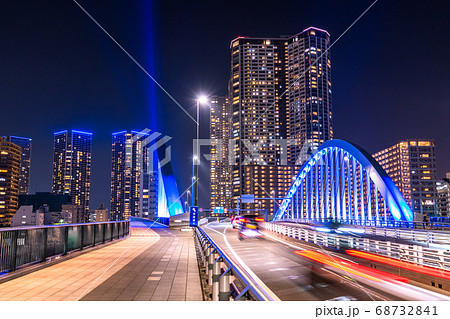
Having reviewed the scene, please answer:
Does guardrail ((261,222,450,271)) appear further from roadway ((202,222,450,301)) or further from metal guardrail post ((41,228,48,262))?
metal guardrail post ((41,228,48,262))

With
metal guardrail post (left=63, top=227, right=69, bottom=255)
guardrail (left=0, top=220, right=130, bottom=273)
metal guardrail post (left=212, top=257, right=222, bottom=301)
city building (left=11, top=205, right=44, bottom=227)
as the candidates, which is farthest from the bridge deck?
city building (left=11, top=205, right=44, bottom=227)

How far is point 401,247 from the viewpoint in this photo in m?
15.3

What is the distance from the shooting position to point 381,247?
20344 mm

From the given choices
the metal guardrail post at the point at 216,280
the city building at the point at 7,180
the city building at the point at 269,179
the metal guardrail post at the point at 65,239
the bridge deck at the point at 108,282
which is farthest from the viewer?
the city building at the point at 269,179

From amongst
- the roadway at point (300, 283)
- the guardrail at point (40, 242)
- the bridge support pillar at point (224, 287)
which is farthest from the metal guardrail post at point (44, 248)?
the bridge support pillar at point (224, 287)

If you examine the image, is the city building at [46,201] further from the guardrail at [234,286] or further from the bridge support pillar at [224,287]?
the bridge support pillar at [224,287]

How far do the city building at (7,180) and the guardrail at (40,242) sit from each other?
16923 cm

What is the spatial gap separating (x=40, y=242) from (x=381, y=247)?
16603 millimetres

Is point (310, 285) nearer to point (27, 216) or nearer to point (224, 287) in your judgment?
point (224, 287)

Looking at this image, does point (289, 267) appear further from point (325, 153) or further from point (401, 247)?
point (325, 153)

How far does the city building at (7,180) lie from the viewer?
166 m

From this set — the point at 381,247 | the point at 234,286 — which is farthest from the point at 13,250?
the point at 381,247

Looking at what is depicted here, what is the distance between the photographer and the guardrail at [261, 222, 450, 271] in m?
13.3
